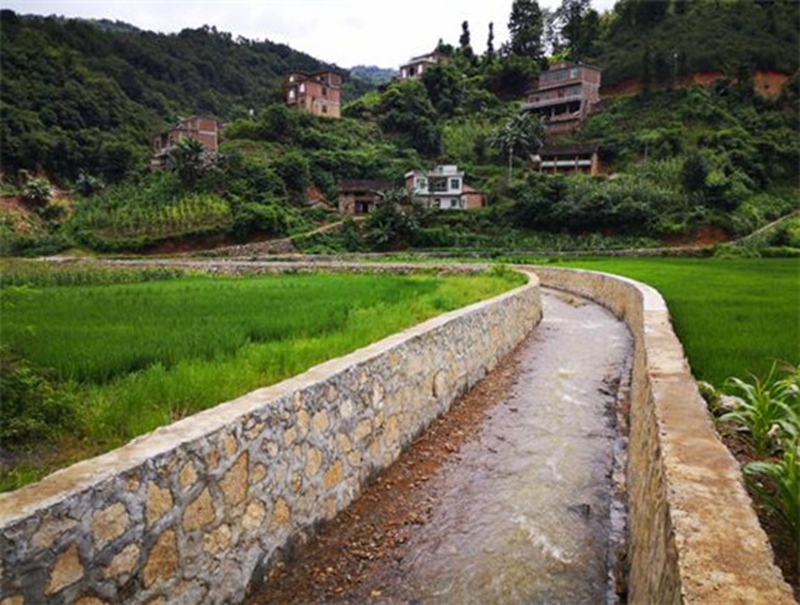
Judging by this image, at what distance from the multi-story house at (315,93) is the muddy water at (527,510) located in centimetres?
7934

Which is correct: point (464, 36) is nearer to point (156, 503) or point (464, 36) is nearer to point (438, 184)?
point (438, 184)

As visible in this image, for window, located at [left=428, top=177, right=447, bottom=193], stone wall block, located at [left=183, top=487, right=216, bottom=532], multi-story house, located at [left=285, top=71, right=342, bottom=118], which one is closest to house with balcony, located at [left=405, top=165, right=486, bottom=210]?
window, located at [left=428, top=177, right=447, bottom=193]

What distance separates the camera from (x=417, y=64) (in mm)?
100562

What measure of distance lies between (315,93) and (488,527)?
85.1 metres

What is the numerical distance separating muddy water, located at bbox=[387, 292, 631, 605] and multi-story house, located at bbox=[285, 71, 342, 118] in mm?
79344

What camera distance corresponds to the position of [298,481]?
15.8ft

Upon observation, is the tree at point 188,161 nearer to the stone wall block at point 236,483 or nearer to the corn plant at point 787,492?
the stone wall block at point 236,483

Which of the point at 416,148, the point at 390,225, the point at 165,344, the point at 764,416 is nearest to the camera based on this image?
the point at 764,416

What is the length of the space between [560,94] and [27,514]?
3370 inches

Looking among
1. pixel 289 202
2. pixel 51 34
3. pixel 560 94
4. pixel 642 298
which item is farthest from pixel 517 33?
pixel 642 298

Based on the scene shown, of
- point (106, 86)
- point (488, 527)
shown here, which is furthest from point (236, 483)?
point (106, 86)

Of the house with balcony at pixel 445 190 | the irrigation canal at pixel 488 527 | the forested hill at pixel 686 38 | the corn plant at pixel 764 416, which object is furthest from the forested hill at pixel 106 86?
the corn plant at pixel 764 416

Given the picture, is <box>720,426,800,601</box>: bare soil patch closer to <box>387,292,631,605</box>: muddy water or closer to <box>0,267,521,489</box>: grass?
<box>387,292,631,605</box>: muddy water

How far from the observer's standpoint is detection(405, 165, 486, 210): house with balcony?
199 ft
